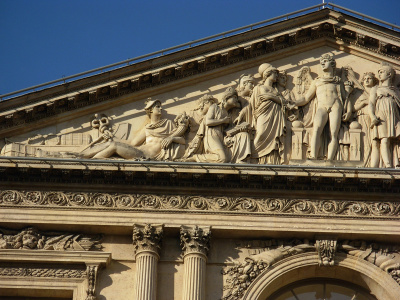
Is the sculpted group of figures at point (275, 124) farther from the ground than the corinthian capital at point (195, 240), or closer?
farther from the ground

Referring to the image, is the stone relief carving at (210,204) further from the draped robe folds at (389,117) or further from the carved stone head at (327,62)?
the carved stone head at (327,62)

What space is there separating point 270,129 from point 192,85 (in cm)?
236

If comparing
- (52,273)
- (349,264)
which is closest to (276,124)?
(349,264)

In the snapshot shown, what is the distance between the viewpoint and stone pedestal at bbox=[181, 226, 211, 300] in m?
28.9

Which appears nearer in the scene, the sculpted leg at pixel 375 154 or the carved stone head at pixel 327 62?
the sculpted leg at pixel 375 154

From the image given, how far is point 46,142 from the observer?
31.2m

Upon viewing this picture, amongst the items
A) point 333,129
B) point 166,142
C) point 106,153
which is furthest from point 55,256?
point 333,129

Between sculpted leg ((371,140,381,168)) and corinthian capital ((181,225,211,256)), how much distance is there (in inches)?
169

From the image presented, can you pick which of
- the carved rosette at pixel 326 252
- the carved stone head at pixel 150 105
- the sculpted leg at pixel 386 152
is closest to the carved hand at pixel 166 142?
the carved stone head at pixel 150 105

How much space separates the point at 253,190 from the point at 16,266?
18.9ft

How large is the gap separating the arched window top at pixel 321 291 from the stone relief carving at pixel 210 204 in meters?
1.64

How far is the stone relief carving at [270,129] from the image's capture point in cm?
3077

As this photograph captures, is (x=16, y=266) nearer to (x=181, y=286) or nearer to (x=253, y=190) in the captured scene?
(x=181, y=286)

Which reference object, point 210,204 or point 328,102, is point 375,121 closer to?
point 328,102
